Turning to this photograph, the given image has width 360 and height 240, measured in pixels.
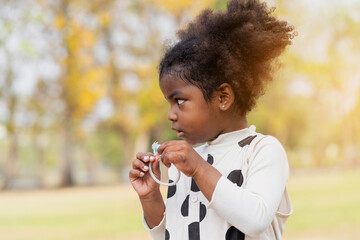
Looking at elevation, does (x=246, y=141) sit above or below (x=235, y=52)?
below

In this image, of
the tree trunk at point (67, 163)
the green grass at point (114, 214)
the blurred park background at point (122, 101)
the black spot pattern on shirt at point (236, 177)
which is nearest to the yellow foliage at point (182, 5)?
the blurred park background at point (122, 101)

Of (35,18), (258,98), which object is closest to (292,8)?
(35,18)

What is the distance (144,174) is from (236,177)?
0.85ft

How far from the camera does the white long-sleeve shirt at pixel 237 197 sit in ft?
3.67

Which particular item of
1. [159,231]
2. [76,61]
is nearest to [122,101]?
[76,61]

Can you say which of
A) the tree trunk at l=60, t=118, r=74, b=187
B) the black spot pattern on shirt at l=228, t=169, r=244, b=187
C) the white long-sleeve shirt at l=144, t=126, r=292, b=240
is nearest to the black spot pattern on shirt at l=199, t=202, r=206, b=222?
the white long-sleeve shirt at l=144, t=126, r=292, b=240

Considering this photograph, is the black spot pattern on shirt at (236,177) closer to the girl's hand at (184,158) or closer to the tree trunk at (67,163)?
the girl's hand at (184,158)

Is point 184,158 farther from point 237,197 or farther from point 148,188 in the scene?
point 148,188

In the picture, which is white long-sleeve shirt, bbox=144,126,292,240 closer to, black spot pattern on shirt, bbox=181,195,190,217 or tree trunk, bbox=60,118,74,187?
black spot pattern on shirt, bbox=181,195,190,217

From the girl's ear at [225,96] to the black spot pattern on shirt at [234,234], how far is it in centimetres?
31

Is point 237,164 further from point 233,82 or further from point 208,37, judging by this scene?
point 208,37

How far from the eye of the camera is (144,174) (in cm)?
135

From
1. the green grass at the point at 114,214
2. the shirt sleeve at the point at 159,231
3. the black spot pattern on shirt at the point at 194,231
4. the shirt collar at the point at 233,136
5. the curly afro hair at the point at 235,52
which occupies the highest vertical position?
the green grass at the point at 114,214

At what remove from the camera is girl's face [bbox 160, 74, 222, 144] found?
127 centimetres
